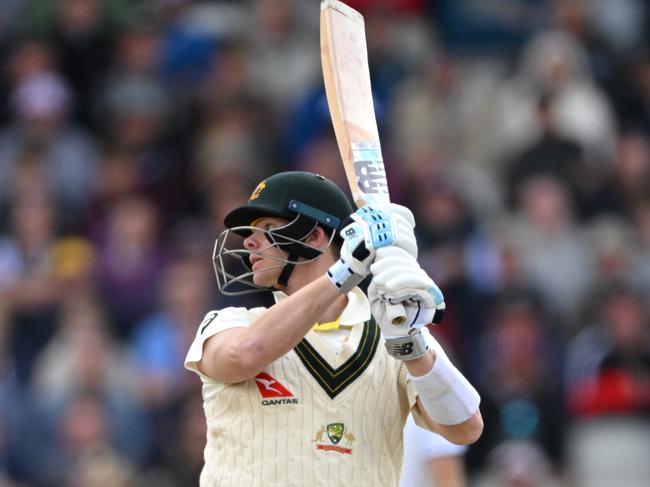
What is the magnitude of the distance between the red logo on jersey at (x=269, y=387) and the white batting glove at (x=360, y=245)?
46 centimetres

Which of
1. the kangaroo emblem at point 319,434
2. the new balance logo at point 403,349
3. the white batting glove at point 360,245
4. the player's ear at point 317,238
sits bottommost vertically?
the kangaroo emblem at point 319,434

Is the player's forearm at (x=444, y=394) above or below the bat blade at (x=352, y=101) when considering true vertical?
below

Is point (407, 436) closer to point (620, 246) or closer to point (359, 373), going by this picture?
point (359, 373)

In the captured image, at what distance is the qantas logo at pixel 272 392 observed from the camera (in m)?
4.71

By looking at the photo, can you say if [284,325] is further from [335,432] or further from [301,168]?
→ [301,168]

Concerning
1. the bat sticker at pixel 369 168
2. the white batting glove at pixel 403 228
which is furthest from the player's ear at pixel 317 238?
the white batting glove at pixel 403 228

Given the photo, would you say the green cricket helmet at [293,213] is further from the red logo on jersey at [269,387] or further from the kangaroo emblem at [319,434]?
the kangaroo emblem at [319,434]

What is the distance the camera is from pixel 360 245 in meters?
4.36

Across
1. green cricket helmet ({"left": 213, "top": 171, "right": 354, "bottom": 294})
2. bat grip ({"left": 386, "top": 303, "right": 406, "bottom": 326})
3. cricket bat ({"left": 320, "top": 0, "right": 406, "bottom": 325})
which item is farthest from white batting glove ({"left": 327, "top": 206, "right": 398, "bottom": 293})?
green cricket helmet ({"left": 213, "top": 171, "right": 354, "bottom": 294})

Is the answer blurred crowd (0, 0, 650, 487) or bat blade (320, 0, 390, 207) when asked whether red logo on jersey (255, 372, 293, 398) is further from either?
blurred crowd (0, 0, 650, 487)

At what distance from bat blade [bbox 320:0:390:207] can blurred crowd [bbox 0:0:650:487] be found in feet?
11.6

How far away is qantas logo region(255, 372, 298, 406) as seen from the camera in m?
4.71

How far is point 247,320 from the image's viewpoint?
15.9 ft

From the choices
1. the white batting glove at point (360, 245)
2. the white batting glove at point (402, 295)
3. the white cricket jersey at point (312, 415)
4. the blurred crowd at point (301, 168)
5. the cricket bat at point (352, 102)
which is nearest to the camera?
the white batting glove at point (402, 295)
